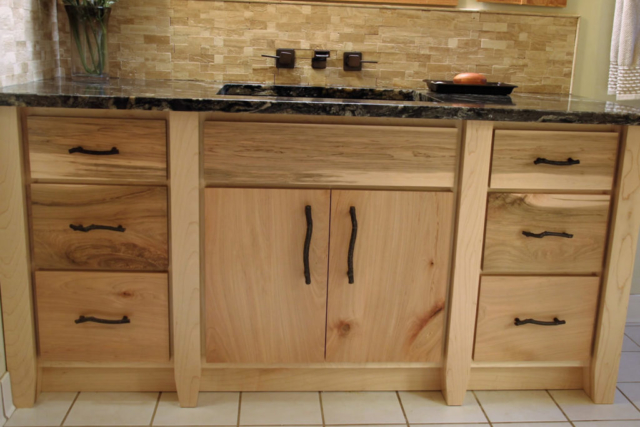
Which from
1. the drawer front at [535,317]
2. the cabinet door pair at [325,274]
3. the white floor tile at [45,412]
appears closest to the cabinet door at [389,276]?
the cabinet door pair at [325,274]

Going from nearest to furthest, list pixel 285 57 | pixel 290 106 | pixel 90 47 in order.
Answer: pixel 290 106 → pixel 90 47 → pixel 285 57

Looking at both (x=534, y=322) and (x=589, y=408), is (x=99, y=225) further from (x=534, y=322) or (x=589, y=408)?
(x=589, y=408)

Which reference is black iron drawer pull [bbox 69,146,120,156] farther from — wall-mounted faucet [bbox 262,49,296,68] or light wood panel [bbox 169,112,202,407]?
wall-mounted faucet [bbox 262,49,296,68]

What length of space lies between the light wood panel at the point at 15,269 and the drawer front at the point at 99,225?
0.12ft

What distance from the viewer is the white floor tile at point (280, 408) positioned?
5.57 ft

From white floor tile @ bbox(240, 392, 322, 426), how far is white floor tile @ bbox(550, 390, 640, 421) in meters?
0.73

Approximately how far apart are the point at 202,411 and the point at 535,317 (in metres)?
0.97

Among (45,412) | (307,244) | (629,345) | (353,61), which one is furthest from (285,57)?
(629,345)

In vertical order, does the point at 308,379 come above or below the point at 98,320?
below

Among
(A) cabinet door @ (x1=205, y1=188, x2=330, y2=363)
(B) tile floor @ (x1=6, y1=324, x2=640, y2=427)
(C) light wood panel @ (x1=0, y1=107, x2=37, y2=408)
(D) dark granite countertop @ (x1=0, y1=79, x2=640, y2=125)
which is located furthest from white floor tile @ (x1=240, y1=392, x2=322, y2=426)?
(D) dark granite countertop @ (x1=0, y1=79, x2=640, y2=125)

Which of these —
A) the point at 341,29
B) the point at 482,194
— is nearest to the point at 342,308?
the point at 482,194

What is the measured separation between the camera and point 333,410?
175cm

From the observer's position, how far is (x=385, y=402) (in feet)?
5.91

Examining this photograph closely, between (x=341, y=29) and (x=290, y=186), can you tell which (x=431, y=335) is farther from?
(x=341, y=29)
